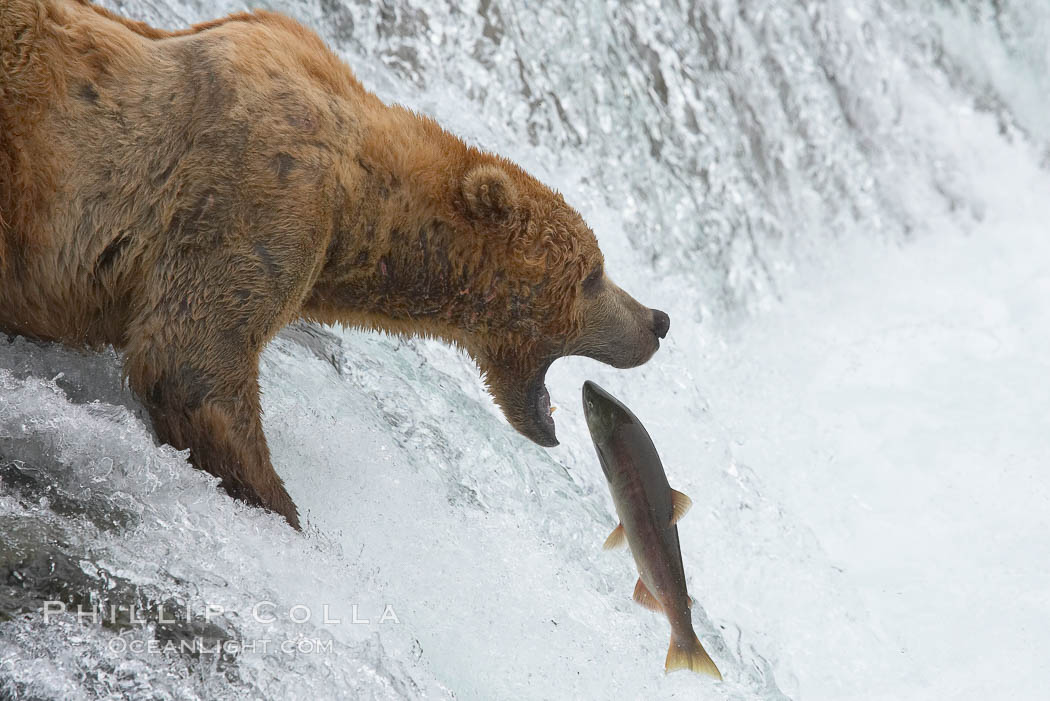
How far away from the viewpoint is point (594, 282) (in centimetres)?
407

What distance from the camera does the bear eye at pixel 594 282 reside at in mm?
4037

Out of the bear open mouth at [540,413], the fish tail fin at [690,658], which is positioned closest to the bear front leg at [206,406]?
the bear open mouth at [540,413]

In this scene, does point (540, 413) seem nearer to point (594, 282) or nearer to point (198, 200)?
point (594, 282)

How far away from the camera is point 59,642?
2.55 metres

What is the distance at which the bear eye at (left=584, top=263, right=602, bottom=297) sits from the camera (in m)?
4.04

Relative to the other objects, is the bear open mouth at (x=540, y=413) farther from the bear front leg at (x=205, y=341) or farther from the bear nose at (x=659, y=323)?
the bear front leg at (x=205, y=341)

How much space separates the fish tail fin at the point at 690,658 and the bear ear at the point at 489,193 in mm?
1555

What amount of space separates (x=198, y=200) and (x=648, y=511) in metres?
1.74

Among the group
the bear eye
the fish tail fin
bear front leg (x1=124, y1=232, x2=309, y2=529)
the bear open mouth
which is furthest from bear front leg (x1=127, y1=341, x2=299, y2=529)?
the fish tail fin

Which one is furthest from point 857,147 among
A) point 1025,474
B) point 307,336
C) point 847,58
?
point 307,336

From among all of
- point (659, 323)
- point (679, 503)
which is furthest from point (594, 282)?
point (679, 503)

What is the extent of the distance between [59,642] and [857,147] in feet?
28.5

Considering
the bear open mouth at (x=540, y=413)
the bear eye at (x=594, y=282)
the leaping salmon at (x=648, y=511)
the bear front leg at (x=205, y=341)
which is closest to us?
the bear front leg at (x=205, y=341)

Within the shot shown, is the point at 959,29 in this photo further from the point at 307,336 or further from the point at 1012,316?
the point at 307,336
